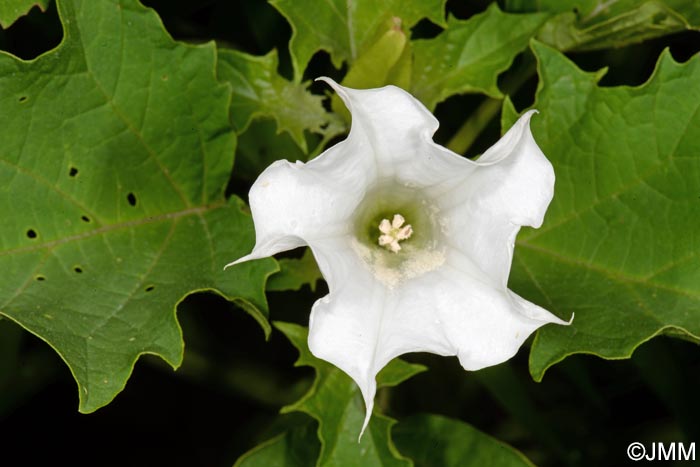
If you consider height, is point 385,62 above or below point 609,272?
above

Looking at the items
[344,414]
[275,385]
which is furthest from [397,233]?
[275,385]

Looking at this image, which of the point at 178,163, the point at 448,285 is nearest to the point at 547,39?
the point at 448,285

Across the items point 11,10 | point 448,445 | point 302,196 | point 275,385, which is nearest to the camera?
point 302,196

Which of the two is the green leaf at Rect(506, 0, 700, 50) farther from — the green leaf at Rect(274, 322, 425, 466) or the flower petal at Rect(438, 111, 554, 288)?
the green leaf at Rect(274, 322, 425, 466)

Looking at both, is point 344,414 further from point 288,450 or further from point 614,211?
point 614,211

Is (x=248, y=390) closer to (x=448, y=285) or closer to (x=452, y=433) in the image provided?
(x=452, y=433)

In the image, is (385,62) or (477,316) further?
(385,62)
